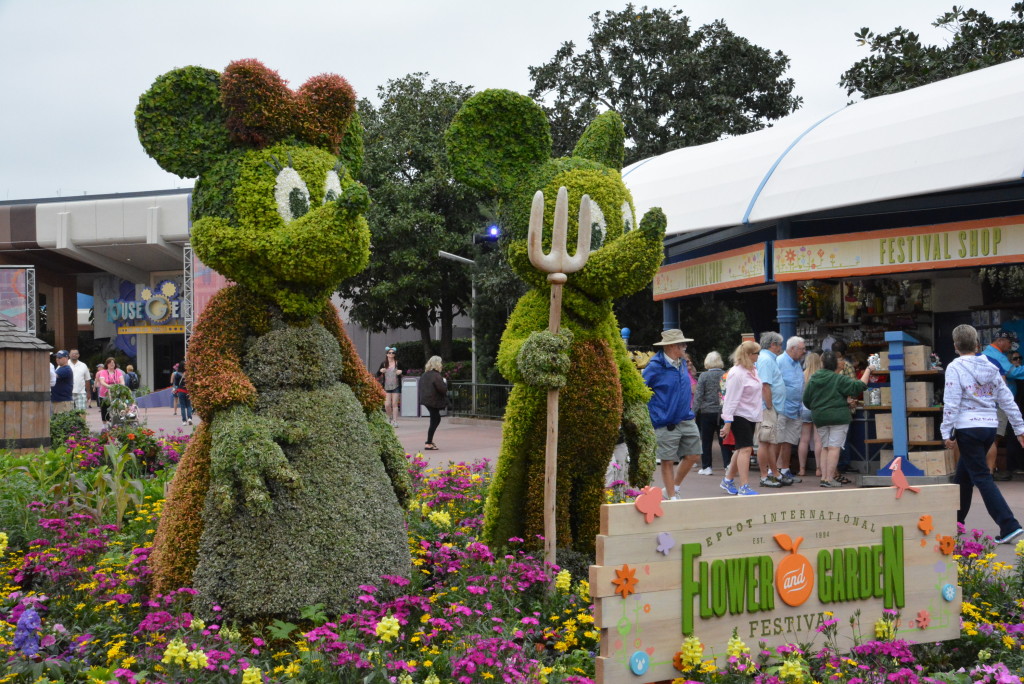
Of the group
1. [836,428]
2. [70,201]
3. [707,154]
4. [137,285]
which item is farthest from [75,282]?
[836,428]

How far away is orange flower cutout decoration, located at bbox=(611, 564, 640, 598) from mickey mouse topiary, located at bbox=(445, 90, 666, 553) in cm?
144

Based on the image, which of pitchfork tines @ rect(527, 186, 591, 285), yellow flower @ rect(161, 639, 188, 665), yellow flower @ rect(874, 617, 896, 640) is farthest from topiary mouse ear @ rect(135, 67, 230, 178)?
yellow flower @ rect(874, 617, 896, 640)

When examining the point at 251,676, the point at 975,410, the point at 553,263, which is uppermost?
the point at 553,263

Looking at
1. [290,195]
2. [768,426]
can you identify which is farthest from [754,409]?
[290,195]

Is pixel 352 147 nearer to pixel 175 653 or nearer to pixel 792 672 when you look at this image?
pixel 175 653

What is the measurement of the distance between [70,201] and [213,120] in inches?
1232

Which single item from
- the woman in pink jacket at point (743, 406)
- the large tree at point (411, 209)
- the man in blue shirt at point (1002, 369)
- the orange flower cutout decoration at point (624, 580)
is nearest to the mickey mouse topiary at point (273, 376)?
the orange flower cutout decoration at point (624, 580)

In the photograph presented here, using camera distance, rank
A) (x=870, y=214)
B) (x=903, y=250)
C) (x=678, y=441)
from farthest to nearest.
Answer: (x=870, y=214), (x=903, y=250), (x=678, y=441)

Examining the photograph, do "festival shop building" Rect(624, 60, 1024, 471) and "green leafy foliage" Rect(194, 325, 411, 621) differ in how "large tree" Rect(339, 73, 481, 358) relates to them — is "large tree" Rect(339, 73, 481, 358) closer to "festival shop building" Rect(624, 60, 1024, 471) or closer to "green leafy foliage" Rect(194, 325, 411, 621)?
"festival shop building" Rect(624, 60, 1024, 471)

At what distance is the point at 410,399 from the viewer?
22.8 metres

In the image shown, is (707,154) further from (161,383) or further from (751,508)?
(161,383)

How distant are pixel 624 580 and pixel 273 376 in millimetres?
1928

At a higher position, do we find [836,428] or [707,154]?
[707,154]

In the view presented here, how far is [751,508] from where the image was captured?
3.63 metres
